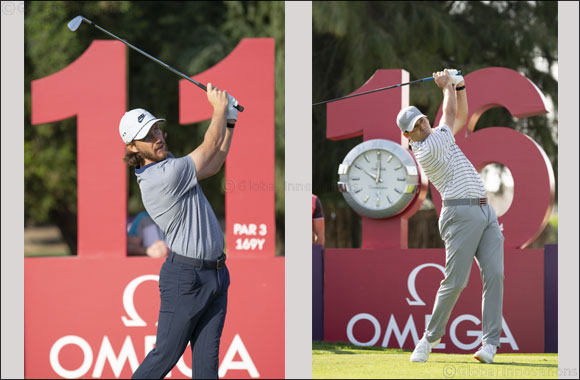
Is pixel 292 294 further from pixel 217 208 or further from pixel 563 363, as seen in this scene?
pixel 217 208

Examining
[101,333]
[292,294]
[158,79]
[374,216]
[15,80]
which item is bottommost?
[101,333]

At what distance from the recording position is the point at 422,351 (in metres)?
4.41

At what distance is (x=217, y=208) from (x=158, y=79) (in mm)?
2215

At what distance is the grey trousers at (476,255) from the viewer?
427 cm

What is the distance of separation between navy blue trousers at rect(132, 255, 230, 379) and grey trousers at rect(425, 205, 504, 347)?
1.25 metres

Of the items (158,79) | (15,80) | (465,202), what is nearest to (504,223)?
(465,202)

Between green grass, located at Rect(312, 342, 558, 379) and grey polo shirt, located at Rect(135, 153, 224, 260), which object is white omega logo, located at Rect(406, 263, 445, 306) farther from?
grey polo shirt, located at Rect(135, 153, 224, 260)

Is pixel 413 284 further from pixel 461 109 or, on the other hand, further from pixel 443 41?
pixel 443 41

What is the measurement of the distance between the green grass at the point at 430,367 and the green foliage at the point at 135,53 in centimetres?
653

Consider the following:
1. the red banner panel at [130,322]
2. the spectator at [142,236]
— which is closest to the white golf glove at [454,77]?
the red banner panel at [130,322]

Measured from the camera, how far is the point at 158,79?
41.0 feet

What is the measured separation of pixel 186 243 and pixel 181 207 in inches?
6.9

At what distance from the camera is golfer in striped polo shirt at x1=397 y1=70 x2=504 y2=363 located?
14.0ft

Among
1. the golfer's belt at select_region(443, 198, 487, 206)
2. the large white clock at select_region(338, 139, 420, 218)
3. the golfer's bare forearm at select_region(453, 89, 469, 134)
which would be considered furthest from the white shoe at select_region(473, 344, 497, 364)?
the large white clock at select_region(338, 139, 420, 218)
